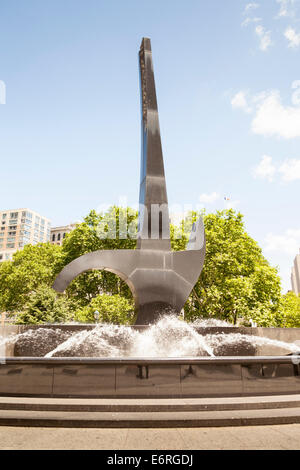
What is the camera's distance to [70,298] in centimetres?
2847

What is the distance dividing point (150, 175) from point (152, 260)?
9.90 feet

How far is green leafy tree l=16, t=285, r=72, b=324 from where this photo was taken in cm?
2320

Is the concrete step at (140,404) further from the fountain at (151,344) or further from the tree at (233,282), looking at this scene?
the tree at (233,282)

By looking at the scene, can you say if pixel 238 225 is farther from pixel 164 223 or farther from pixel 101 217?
pixel 164 223

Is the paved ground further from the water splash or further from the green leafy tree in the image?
the green leafy tree

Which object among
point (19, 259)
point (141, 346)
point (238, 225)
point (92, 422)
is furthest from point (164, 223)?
point (19, 259)

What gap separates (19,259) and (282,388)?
1431 inches

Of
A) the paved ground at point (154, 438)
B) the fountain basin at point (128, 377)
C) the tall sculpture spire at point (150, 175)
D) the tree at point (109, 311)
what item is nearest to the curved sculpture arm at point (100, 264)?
the tall sculpture spire at point (150, 175)

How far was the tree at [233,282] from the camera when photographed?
21.8 m

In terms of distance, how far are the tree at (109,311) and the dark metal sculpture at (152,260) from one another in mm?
13272

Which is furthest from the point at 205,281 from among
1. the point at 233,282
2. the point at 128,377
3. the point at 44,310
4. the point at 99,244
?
the point at 128,377

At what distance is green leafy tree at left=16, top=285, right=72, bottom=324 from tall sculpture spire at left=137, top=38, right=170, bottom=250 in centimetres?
1484

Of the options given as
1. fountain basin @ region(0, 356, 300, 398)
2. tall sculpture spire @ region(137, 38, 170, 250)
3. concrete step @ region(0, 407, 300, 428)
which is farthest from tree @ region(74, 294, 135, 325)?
concrete step @ region(0, 407, 300, 428)

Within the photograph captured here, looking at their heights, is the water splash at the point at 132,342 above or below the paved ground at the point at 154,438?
above
